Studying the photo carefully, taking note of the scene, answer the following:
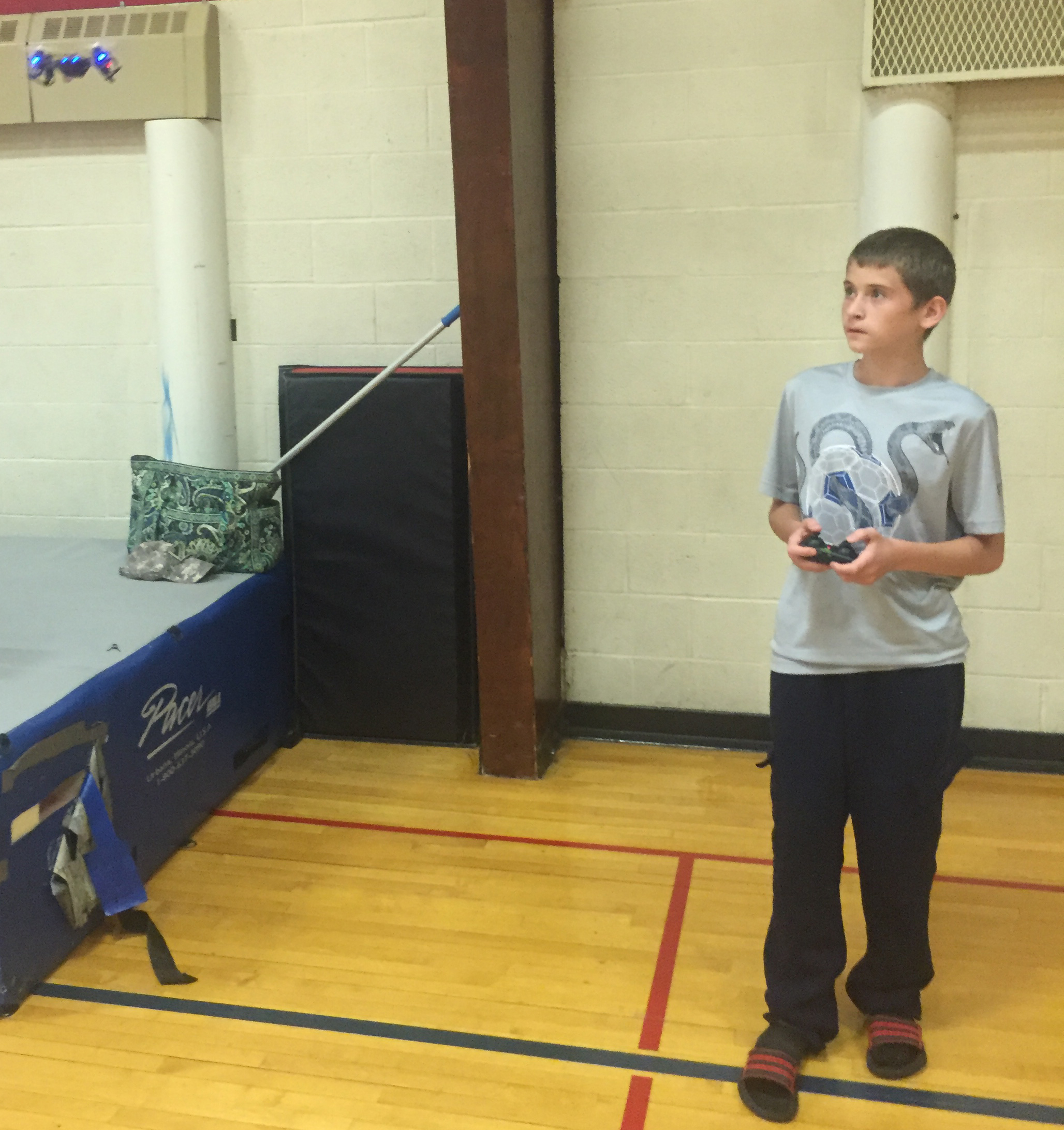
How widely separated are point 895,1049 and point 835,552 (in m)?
0.87

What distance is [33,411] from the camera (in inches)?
145

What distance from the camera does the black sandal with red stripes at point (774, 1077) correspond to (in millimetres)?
1873

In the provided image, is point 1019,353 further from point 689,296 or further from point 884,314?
point 884,314

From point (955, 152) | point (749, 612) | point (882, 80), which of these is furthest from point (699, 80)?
point (749, 612)

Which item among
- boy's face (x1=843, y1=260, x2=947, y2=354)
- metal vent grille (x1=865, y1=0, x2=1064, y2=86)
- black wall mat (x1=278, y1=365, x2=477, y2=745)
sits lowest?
black wall mat (x1=278, y1=365, x2=477, y2=745)

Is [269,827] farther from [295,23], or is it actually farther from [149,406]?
[295,23]

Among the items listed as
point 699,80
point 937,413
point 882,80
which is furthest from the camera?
point 699,80

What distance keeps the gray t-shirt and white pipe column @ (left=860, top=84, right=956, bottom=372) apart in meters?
1.25

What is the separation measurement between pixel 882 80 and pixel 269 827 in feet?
7.73

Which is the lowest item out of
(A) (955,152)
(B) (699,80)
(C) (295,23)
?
(A) (955,152)

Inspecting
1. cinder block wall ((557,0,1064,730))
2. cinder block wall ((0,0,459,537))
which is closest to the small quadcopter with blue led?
cinder block wall ((0,0,459,537))

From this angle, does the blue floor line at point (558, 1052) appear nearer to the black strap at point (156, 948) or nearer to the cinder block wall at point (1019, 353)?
the black strap at point (156, 948)

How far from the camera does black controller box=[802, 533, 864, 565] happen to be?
5.52ft

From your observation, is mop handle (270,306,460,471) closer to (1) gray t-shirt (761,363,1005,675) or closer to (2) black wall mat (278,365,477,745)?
(2) black wall mat (278,365,477,745)
